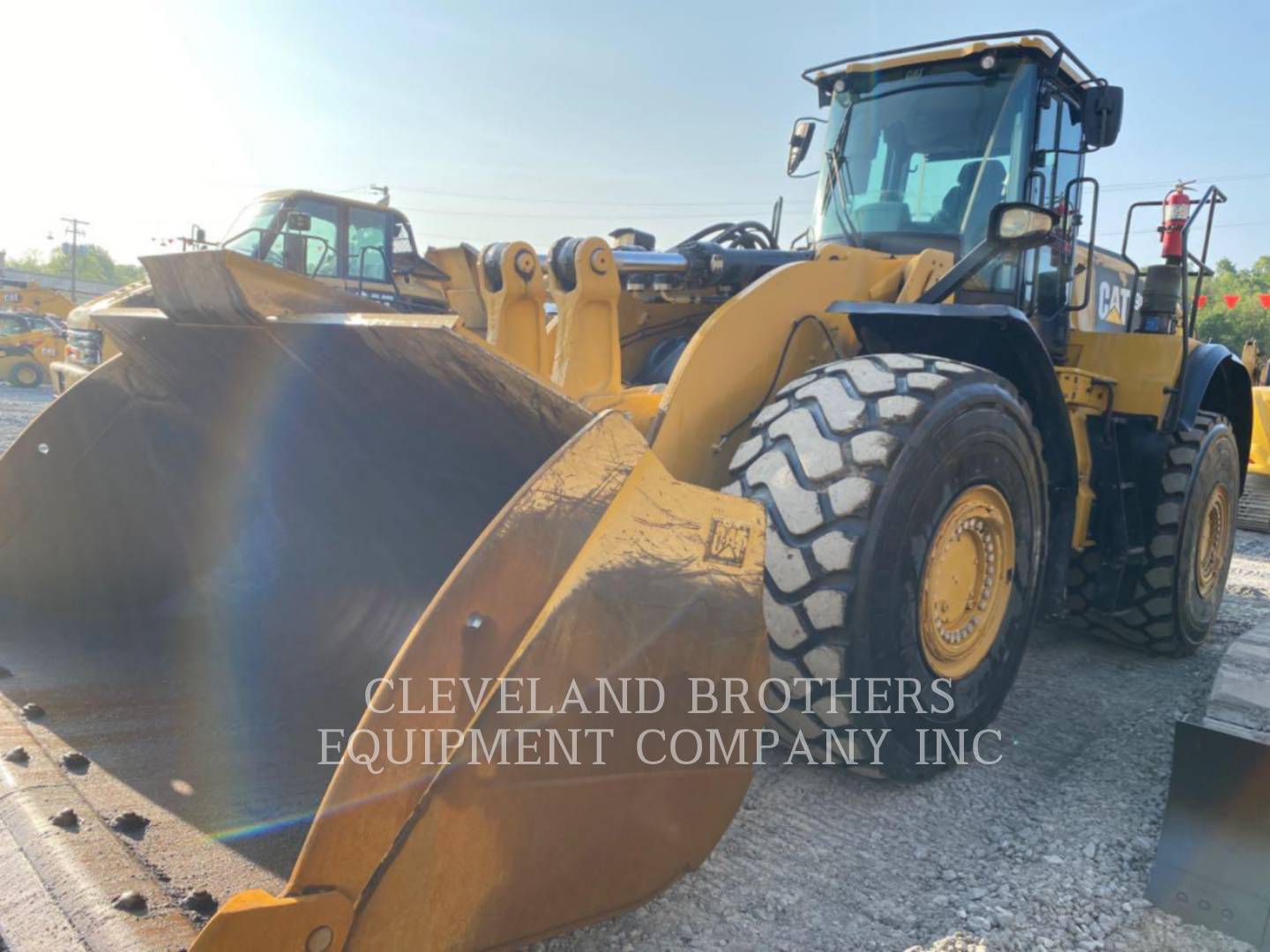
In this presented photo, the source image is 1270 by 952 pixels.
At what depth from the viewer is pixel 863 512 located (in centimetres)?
234

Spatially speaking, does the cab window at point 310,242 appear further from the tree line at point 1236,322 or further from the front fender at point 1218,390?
the tree line at point 1236,322

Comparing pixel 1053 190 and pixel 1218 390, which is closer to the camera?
pixel 1053 190

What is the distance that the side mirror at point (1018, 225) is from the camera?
300 cm

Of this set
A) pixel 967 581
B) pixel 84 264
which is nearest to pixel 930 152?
pixel 967 581

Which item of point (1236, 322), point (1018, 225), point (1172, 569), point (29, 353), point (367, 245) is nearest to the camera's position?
point (1018, 225)

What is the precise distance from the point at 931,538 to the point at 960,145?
2059 mm

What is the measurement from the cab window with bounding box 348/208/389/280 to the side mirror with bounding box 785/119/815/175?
7.38 metres

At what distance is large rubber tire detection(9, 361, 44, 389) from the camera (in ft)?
74.4

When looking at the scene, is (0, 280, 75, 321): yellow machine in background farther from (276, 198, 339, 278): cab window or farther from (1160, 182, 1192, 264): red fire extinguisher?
(1160, 182, 1192, 264): red fire extinguisher

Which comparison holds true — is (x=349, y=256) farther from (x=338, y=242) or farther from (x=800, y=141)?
(x=800, y=141)

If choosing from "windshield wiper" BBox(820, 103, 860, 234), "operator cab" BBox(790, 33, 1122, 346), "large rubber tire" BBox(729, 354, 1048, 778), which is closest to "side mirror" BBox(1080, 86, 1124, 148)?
"operator cab" BBox(790, 33, 1122, 346)

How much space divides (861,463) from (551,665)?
1.12m

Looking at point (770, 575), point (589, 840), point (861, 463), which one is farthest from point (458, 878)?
point (861, 463)

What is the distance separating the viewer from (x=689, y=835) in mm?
1919
